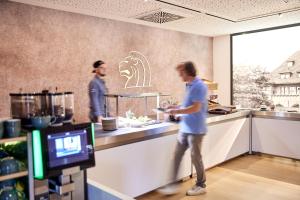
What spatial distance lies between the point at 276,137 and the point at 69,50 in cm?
344

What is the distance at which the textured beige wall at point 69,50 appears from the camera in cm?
321

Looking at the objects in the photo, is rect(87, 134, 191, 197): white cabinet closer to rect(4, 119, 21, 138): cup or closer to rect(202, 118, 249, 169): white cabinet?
rect(202, 118, 249, 169): white cabinet

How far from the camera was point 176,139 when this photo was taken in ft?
11.3

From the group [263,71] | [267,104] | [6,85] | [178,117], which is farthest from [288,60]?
[6,85]

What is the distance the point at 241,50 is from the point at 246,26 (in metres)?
0.78

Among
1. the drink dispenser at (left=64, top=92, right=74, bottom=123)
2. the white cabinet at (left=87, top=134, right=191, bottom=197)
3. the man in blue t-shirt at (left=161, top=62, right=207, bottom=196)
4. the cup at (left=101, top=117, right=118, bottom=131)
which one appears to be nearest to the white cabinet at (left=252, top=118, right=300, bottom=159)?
the white cabinet at (left=87, top=134, right=191, bottom=197)

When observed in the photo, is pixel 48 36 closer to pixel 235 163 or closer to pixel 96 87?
pixel 96 87

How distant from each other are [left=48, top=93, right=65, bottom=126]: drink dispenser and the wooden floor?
5.66 ft

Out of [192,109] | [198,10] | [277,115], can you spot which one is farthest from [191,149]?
Result: [277,115]

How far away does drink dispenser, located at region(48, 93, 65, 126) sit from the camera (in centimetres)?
173

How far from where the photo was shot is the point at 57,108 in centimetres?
179

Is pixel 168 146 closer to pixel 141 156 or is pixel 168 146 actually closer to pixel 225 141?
pixel 141 156

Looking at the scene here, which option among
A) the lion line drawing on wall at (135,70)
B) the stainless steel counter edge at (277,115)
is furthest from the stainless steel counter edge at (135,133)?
the lion line drawing on wall at (135,70)

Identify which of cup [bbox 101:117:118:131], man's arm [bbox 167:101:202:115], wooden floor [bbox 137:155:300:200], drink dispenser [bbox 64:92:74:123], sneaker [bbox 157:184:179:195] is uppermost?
drink dispenser [bbox 64:92:74:123]
